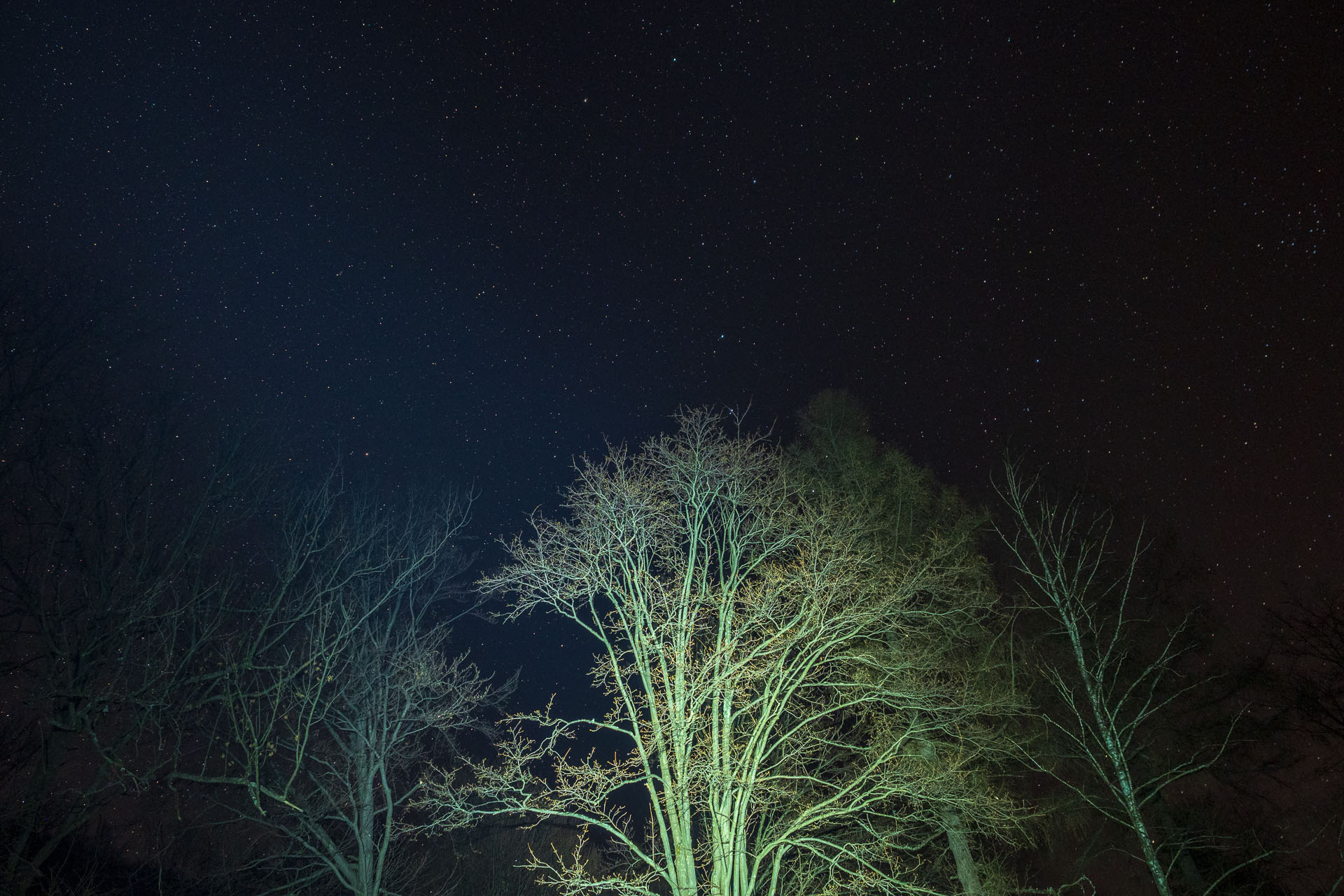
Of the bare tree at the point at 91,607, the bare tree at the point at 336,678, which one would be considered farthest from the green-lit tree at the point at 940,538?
the bare tree at the point at 91,607

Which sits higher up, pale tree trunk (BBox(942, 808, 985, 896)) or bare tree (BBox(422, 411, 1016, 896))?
bare tree (BBox(422, 411, 1016, 896))

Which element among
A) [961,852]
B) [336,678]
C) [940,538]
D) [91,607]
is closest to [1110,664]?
[940,538]

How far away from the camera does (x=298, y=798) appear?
14.1 metres

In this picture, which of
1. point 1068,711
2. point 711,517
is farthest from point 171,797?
point 1068,711

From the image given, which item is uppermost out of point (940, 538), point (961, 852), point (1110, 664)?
point (940, 538)

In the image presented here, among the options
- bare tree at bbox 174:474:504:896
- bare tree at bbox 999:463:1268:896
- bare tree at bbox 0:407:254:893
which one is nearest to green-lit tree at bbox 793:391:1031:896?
bare tree at bbox 999:463:1268:896

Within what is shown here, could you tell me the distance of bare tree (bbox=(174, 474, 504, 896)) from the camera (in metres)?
13.5

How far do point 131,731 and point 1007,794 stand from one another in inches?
605

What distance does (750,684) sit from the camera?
40.1 feet

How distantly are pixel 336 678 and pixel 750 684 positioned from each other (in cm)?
1021

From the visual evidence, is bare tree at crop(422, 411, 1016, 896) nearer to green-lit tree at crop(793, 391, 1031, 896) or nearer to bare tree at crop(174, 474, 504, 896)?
green-lit tree at crop(793, 391, 1031, 896)

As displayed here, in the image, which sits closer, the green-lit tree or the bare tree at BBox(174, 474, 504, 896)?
the green-lit tree

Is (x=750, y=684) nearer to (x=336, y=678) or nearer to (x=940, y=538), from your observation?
(x=940, y=538)

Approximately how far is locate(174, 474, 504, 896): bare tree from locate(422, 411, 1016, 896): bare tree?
460 cm
